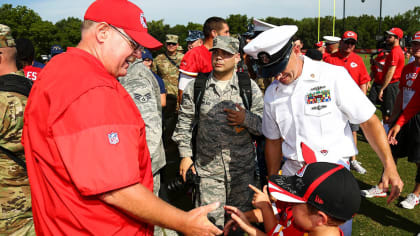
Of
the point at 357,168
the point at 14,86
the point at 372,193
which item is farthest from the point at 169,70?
the point at 14,86

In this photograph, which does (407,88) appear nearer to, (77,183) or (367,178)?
(367,178)

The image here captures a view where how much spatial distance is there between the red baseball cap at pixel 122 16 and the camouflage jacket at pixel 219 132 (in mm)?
1751

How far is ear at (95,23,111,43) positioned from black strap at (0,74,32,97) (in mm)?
1237

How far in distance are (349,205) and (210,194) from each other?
1908mm

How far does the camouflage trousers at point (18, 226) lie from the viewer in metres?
2.37

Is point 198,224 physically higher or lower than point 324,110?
lower

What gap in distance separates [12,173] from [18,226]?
18.1 inches

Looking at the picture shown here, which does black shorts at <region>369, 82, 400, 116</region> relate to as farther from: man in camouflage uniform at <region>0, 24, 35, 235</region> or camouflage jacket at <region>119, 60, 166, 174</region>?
man in camouflage uniform at <region>0, 24, 35, 235</region>

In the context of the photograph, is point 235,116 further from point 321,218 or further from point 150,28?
point 150,28

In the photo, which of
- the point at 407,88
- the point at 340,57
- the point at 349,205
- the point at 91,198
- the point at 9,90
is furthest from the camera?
the point at 340,57

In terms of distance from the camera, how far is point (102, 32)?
5.12 feet

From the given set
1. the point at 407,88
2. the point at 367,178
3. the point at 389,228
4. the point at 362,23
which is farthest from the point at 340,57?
the point at 362,23

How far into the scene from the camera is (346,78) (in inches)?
92.2

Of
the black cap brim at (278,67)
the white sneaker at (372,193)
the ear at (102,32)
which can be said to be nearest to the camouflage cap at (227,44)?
the black cap brim at (278,67)
